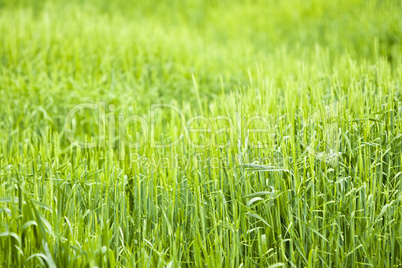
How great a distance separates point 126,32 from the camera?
4.71 m

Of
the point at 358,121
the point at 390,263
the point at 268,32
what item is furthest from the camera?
the point at 268,32

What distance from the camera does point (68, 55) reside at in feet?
13.6

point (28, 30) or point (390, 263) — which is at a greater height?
point (28, 30)

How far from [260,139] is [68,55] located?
2990mm

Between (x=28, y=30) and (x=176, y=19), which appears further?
(x=176, y=19)

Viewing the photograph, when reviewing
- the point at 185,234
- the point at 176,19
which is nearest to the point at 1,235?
the point at 185,234

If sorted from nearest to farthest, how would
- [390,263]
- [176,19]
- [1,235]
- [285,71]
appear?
[1,235] → [390,263] → [285,71] → [176,19]

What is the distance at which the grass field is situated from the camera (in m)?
1.54

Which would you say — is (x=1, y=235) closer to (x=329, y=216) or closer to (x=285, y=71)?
(x=329, y=216)

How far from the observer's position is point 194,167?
1.82m

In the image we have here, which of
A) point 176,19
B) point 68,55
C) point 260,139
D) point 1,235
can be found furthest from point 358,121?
point 176,19

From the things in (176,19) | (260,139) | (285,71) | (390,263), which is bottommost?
(390,263)

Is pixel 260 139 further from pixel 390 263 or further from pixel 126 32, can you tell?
pixel 126 32

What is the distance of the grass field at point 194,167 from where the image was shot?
1.54m
